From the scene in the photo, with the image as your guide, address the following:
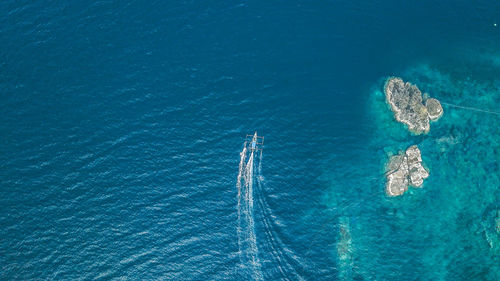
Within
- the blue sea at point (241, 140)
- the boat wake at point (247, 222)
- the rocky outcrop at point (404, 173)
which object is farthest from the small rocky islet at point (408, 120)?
the boat wake at point (247, 222)

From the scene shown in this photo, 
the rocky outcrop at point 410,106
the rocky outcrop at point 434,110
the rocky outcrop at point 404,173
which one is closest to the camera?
the rocky outcrop at point 404,173

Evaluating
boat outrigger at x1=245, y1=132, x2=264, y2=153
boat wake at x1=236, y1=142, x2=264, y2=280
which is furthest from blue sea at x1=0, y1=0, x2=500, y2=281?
boat outrigger at x1=245, y1=132, x2=264, y2=153

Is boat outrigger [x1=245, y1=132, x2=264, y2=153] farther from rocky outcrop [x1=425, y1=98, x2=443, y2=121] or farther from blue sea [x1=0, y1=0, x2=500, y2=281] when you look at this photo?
rocky outcrop [x1=425, y1=98, x2=443, y2=121]

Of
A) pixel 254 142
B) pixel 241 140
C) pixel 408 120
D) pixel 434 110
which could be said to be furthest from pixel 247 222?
pixel 434 110

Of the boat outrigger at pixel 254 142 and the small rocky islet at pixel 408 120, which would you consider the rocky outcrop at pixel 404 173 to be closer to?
the small rocky islet at pixel 408 120

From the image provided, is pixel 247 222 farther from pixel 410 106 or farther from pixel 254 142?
pixel 410 106
